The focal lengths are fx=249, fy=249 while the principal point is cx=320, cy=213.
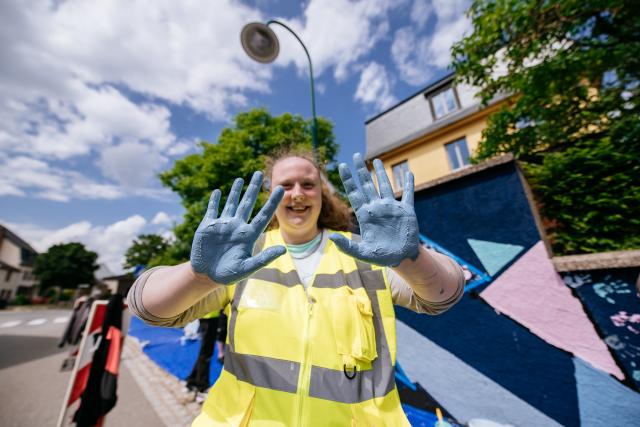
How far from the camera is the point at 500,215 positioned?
2.68 meters

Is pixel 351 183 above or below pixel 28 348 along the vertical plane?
above

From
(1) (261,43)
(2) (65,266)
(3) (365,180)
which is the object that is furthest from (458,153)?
(2) (65,266)

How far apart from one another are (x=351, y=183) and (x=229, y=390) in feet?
3.49

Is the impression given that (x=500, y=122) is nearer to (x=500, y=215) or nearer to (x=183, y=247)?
(x=500, y=215)

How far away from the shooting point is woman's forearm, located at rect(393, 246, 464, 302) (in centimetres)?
104

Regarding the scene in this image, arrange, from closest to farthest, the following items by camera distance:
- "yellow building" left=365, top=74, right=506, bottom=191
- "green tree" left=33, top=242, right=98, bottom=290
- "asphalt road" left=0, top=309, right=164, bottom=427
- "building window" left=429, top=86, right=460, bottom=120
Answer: "asphalt road" left=0, top=309, right=164, bottom=427
"yellow building" left=365, top=74, right=506, bottom=191
"building window" left=429, top=86, right=460, bottom=120
"green tree" left=33, top=242, right=98, bottom=290

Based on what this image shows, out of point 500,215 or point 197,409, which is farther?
point 197,409

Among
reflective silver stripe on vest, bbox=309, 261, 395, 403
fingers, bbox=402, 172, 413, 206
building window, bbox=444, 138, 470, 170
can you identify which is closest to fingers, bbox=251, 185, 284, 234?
fingers, bbox=402, 172, 413, 206

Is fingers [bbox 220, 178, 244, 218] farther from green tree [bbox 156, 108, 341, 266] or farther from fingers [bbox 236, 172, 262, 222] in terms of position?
green tree [bbox 156, 108, 341, 266]

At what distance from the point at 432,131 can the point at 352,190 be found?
10.9m

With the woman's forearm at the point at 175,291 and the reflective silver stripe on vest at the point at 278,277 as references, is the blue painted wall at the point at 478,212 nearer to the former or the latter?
the reflective silver stripe on vest at the point at 278,277

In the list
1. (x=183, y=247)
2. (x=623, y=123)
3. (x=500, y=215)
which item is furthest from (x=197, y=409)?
(x=183, y=247)

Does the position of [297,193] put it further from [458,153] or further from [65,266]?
[65,266]

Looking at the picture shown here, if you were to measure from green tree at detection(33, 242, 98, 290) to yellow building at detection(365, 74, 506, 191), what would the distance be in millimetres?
41169
